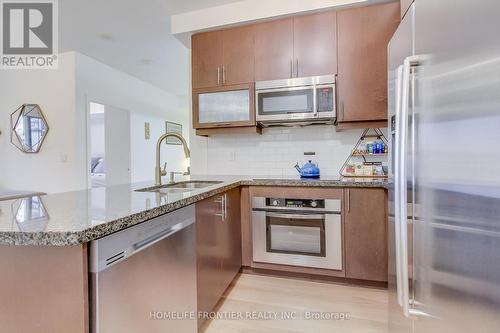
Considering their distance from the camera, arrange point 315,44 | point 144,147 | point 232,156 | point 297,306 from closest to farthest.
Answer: point 297,306 → point 315,44 → point 232,156 → point 144,147

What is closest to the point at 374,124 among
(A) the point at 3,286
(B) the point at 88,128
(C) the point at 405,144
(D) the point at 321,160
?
(D) the point at 321,160

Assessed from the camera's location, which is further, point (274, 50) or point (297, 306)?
point (274, 50)

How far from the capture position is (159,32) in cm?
314

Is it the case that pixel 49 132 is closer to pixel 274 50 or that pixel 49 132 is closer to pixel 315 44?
pixel 274 50

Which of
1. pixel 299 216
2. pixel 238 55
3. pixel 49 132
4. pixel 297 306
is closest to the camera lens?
pixel 297 306

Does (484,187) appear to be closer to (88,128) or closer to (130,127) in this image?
(88,128)

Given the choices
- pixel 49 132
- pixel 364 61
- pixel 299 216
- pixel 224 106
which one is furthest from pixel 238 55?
pixel 49 132

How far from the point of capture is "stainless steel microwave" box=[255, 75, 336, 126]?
7.97ft

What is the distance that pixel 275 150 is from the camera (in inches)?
116

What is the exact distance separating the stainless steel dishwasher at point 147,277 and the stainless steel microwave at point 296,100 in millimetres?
1477

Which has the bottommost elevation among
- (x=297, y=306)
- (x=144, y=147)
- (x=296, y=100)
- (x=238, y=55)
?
(x=297, y=306)

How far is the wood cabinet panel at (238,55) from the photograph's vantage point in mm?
2670

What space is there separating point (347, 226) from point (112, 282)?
180 cm

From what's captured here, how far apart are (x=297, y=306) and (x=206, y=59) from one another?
8.09ft
